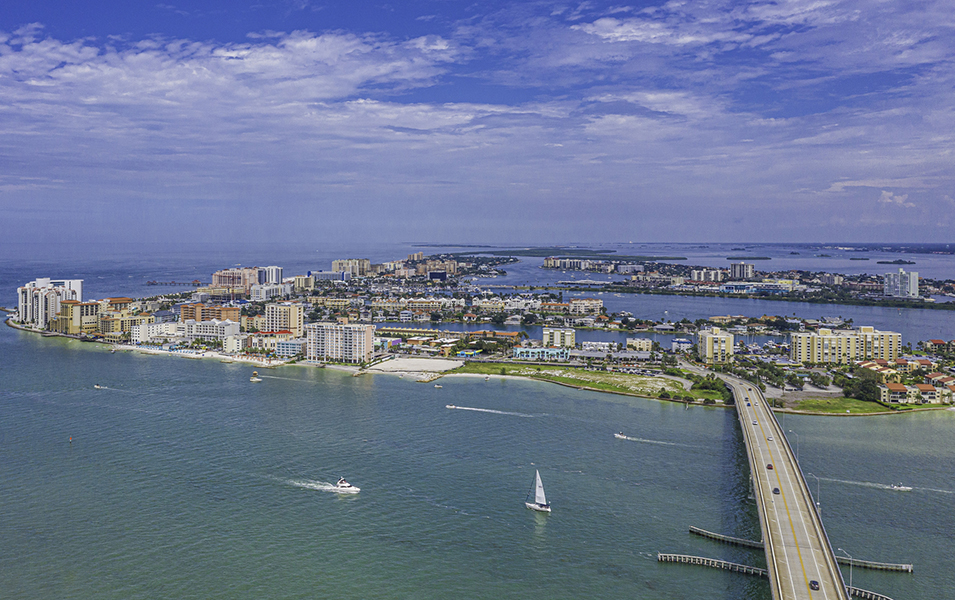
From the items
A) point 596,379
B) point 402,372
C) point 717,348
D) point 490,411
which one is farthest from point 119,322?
point 717,348

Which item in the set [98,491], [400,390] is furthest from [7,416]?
[400,390]

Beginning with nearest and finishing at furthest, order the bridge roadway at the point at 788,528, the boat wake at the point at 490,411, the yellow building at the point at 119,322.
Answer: the bridge roadway at the point at 788,528
the boat wake at the point at 490,411
the yellow building at the point at 119,322

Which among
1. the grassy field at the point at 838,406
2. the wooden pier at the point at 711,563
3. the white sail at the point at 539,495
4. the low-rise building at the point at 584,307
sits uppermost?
the low-rise building at the point at 584,307

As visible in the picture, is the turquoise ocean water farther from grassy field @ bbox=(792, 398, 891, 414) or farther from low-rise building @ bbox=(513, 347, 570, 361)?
low-rise building @ bbox=(513, 347, 570, 361)

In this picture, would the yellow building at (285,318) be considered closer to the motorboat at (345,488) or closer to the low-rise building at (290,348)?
the low-rise building at (290,348)

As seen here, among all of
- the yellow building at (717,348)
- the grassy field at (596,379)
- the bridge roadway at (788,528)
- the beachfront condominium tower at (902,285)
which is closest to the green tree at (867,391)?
the grassy field at (596,379)

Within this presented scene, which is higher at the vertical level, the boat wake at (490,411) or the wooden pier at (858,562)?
the boat wake at (490,411)

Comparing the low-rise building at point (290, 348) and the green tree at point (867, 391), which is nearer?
the green tree at point (867, 391)

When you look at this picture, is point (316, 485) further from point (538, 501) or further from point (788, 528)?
point (788, 528)
